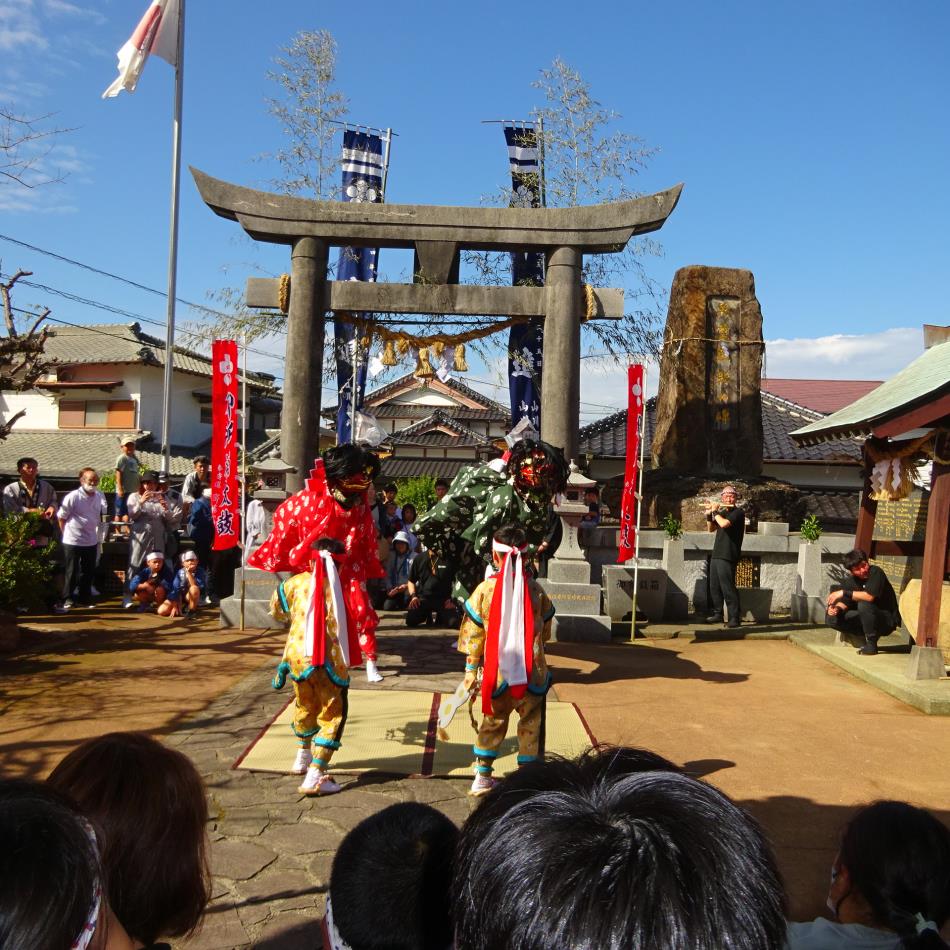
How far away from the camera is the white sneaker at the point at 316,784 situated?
15.3 ft

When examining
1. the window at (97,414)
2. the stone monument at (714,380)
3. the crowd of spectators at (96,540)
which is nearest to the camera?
the crowd of spectators at (96,540)

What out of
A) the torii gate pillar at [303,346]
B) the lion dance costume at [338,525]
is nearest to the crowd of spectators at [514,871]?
the lion dance costume at [338,525]

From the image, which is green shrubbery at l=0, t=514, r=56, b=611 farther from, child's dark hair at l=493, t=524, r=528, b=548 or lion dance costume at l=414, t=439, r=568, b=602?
child's dark hair at l=493, t=524, r=528, b=548

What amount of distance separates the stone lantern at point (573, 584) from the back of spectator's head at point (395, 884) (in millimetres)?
8312

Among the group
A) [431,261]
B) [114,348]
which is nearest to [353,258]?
[431,261]

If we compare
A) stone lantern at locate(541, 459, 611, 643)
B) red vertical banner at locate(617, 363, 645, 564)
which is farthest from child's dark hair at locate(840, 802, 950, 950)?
A: red vertical banner at locate(617, 363, 645, 564)

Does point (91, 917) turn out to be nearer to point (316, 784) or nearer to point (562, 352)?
point (316, 784)

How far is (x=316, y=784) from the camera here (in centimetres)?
468

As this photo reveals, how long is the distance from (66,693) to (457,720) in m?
3.24

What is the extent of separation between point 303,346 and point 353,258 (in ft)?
10.3

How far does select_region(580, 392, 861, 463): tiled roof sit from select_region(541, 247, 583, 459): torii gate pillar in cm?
824

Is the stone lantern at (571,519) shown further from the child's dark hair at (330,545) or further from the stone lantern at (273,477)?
the child's dark hair at (330,545)

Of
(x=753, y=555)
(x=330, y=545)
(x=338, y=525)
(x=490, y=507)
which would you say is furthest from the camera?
(x=753, y=555)

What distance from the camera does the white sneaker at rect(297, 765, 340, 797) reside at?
4.67 meters
